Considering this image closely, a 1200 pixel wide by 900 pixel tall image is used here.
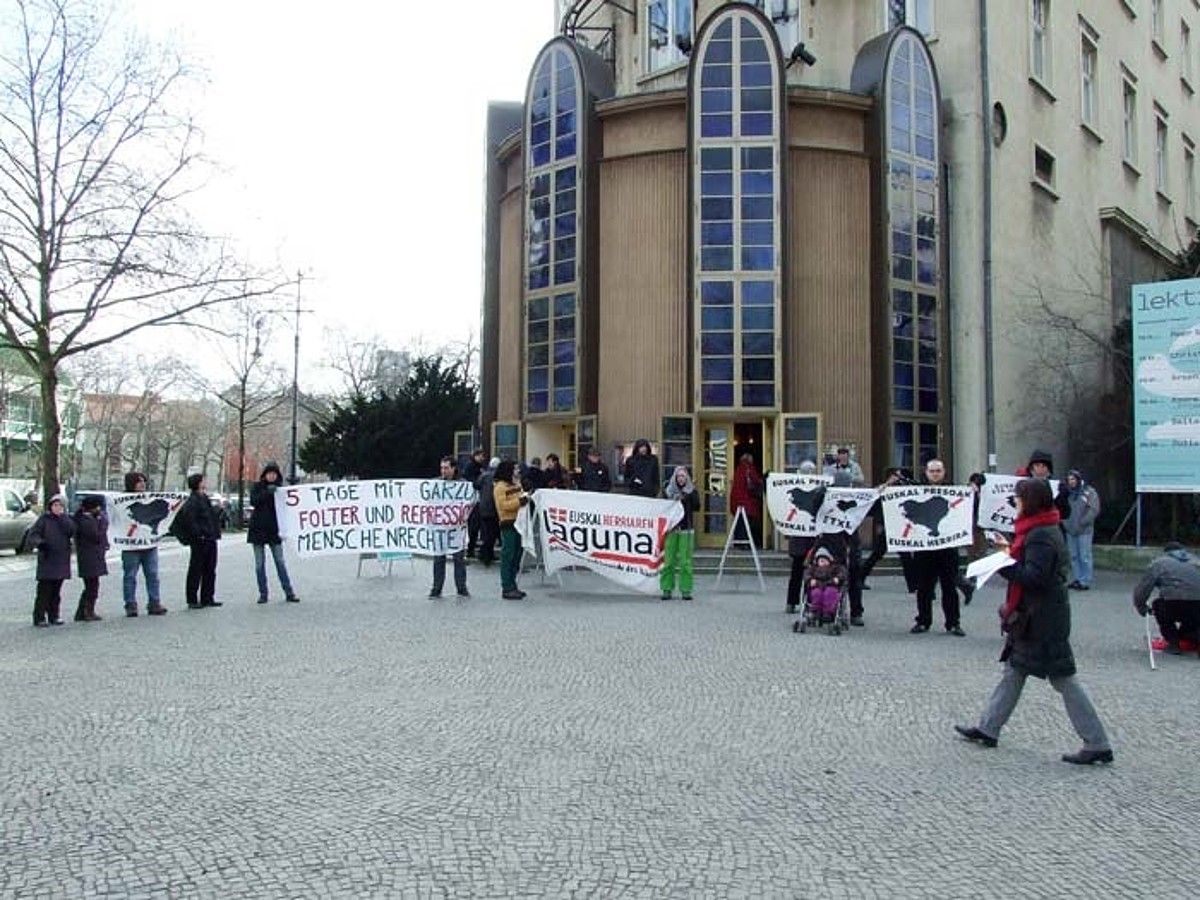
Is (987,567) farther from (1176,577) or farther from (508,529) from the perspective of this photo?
(508,529)

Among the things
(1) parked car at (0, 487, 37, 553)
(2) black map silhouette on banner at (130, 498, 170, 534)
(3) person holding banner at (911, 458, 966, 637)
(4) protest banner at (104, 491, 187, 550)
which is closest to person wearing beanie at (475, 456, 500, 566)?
(4) protest banner at (104, 491, 187, 550)

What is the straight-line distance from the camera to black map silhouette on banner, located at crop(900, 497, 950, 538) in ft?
38.2

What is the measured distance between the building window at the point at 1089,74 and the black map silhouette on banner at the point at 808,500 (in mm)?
20469

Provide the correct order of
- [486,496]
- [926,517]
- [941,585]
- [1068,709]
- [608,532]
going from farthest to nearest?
[486,496] → [608,532] → [926,517] → [941,585] → [1068,709]

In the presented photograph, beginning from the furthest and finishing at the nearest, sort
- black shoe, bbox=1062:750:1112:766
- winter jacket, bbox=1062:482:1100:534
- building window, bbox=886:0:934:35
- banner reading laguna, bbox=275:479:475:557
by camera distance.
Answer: building window, bbox=886:0:934:35, winter jacket, bbox=1062:482:1100:534, banner reading laguna, bbox=275:479:475:557, black shoe, bbox=1062:750:1112:766

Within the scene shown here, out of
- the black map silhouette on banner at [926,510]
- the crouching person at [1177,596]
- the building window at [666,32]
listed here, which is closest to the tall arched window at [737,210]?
the building window at [666,32]

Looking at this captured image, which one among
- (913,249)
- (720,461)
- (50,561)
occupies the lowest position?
(50,561)

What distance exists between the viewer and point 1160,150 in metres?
33.4

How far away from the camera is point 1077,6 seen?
26.9 metres

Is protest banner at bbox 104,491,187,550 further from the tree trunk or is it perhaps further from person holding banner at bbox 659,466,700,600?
the tree trunk

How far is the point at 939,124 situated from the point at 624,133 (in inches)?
261

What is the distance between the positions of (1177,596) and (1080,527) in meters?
6.24

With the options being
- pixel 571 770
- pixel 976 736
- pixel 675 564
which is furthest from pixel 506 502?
pixel 976 736

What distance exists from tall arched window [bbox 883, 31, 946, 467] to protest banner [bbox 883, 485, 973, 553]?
852cm
